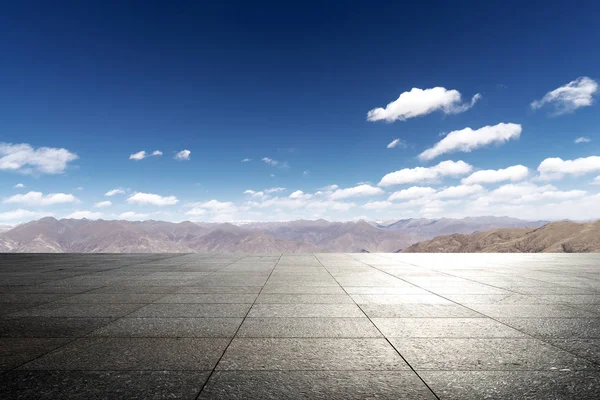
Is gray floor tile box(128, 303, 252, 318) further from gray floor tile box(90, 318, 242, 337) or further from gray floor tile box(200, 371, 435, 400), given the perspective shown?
gray floor tile box(200, 371, 435, 400)

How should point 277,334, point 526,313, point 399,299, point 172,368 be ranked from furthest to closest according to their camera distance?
point 399,299, point 526,313, point 277,334, point 172,368

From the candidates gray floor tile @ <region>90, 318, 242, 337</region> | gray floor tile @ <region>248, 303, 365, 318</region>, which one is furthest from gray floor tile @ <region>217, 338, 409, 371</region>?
gray floor tile @ <region>248, 303, 365, 318</region>

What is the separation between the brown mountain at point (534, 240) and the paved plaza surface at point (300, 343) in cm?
11279

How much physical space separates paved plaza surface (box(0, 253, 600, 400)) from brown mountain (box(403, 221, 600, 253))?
113 metres

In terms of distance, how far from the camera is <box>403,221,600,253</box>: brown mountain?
104 meters

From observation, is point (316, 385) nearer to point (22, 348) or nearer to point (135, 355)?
point (135, 355)

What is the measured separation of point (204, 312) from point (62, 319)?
2.74m

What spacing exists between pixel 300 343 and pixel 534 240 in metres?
151

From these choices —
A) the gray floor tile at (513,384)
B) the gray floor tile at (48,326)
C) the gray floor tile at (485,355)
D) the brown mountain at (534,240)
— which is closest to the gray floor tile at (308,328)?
the gray floor tile at (485,355)

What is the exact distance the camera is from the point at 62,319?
7070 mm

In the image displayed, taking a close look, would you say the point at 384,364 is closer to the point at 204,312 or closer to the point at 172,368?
the point at 172,368

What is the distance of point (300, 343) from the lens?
5527mm

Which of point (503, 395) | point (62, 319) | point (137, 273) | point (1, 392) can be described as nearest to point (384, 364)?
point (503, 395)

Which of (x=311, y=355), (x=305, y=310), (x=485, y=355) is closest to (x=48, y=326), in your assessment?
(x=305, y=310)
